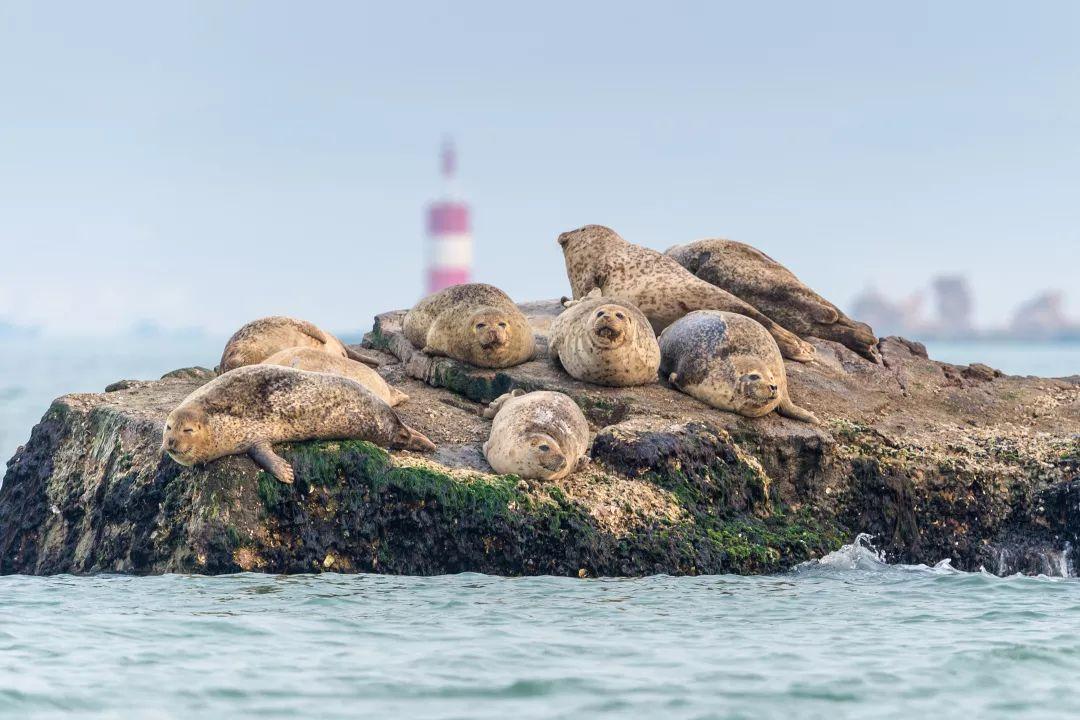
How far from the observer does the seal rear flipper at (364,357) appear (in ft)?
39.4

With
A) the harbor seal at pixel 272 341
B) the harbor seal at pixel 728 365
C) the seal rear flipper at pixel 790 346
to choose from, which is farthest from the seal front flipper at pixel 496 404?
the seal rear flipper at pixel 790 346

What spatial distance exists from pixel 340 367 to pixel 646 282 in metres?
3.40

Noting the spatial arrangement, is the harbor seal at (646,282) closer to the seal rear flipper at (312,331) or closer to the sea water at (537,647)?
the seal rear flipper at (312,331)

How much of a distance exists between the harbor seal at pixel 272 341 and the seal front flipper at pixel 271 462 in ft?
7.61

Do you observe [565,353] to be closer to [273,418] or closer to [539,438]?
[539,438]

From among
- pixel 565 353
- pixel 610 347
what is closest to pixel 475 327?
pixel 565 353

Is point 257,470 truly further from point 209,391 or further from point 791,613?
point 791,613

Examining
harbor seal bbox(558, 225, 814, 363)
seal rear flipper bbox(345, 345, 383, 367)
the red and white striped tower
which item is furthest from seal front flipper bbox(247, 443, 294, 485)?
the red and white striped tower

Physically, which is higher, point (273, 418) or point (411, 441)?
point (273, 418)

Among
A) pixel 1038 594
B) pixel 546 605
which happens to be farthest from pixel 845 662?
pixel 1038 594

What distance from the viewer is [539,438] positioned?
29.9 feet

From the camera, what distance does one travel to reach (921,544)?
1002 cm

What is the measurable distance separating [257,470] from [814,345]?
18.6ft

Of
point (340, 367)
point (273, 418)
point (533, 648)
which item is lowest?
point (533, 648)
